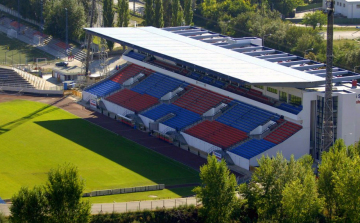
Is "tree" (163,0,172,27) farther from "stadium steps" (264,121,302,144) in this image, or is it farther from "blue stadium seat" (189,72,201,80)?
"stadium steps" (264,121,302,144)

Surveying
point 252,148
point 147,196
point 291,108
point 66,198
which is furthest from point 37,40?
point 66,198

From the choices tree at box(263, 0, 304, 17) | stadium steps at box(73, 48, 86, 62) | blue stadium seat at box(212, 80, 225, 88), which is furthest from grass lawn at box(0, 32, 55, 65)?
tree at box(263, 0, 304, 17)

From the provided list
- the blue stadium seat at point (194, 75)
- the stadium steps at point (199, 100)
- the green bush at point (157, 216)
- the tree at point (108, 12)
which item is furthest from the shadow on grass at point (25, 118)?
the tree at point (108, 12)

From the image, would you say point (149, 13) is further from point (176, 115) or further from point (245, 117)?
point (245, 117)

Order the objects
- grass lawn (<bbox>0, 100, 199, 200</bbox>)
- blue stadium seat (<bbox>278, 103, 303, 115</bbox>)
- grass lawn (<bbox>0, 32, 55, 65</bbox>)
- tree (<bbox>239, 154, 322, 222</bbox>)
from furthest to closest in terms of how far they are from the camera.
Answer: grass lawn (<bbox>0, 32, 55, 65</bbox>) → blue stadium seat (<bbox>278, 103, 303, 115</bbox>) → grass lawn (<bbox>0, 100, 199, 200</bbox>) → tree (<bbox>239, 154, 322, 222</bbox>)

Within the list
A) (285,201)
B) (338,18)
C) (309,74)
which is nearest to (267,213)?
(285,201)

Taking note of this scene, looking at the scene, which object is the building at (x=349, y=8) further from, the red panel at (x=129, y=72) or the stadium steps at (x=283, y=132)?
the stadium steps at (x=283, y=132)
